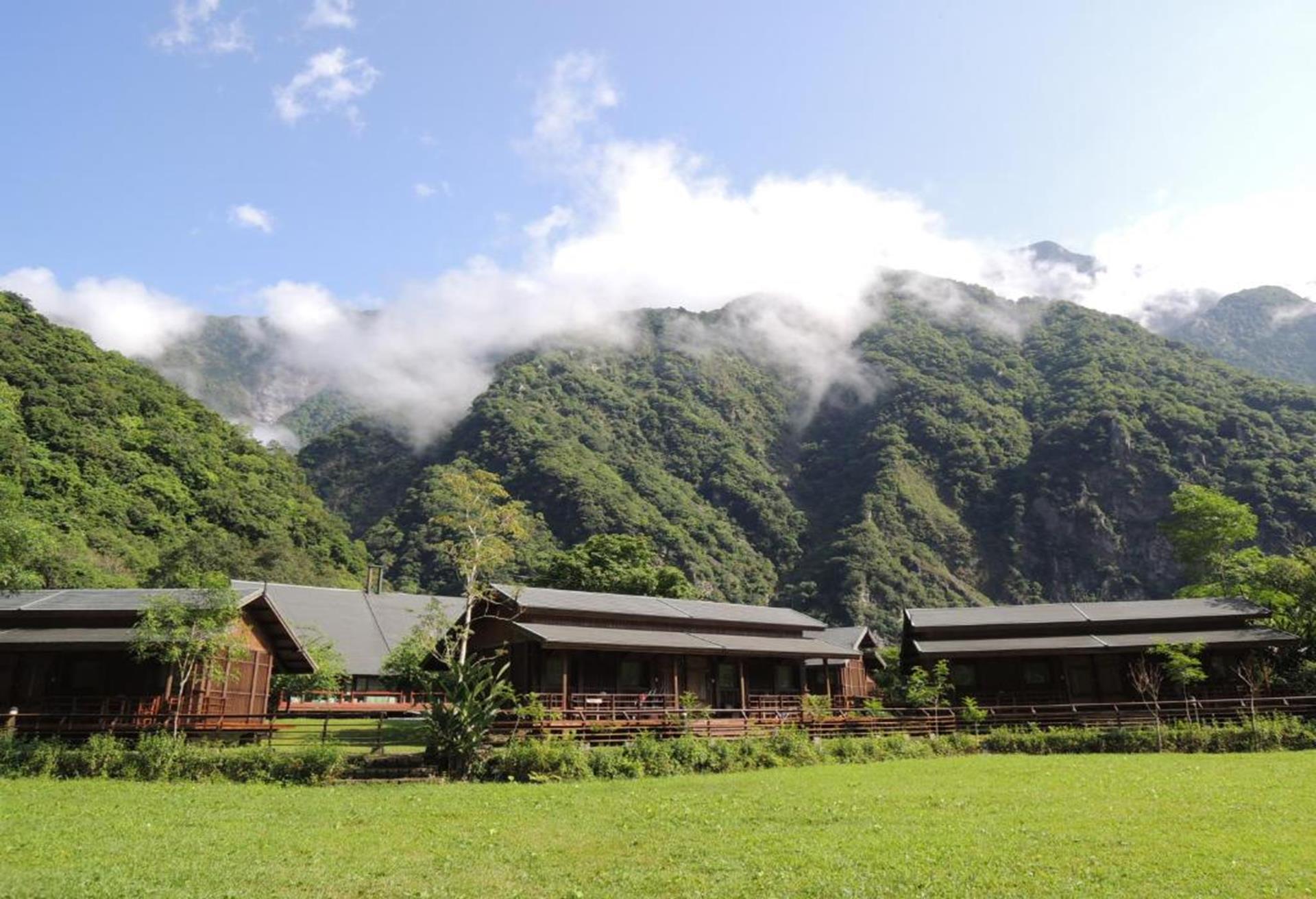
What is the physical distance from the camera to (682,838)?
41.7 feet

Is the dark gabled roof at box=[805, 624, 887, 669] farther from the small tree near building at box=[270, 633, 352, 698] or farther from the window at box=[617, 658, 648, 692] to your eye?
the small tree near building at box=[270, 633, 352, 698]

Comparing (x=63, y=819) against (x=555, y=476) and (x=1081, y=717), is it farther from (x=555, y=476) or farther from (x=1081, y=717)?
(x=555, y=476)

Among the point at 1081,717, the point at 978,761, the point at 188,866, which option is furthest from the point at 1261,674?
the point at 188,866

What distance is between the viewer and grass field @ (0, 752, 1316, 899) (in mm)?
9883

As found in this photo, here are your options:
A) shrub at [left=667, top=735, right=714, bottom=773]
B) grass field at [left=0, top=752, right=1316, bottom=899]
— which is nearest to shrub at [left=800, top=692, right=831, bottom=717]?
shrub at [left=667, top=735, right=714, bottom=773]

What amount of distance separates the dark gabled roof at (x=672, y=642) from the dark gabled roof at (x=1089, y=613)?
16.5 ft

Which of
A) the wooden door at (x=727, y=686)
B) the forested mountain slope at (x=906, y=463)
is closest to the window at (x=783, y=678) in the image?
the wooden door at (x=727, y=686)

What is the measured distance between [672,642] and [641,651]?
1796 mm

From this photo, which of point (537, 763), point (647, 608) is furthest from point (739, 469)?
point (537, 763)

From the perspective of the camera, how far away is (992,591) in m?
111

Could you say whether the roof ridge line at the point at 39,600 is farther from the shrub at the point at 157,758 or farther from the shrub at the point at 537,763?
the shrub at the point at 537,763

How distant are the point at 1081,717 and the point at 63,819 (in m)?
28.1

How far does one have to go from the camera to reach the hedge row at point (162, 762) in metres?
19.0

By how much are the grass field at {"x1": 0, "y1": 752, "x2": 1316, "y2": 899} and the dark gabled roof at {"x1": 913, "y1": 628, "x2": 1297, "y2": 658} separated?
1557cm
